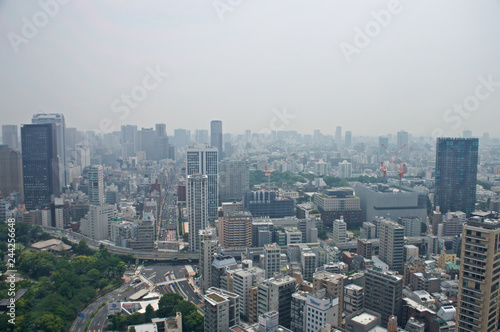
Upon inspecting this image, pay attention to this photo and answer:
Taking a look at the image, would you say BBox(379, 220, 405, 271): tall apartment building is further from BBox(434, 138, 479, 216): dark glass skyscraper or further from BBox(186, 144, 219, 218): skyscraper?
BBox(186, 144, 219, 218): skyscraper

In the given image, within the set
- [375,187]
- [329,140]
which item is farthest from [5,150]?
[329,140]

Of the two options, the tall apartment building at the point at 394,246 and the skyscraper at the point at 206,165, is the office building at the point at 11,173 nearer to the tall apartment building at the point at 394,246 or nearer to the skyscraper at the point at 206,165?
the skyscraper at the point at 206,165

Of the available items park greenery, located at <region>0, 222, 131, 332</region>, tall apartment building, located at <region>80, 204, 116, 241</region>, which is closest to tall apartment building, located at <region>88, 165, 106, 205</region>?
tall apartment building, located at <region>80, 204, 116, 241</region>

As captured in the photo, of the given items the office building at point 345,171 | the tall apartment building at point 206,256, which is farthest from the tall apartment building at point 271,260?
the office building at point 345,171

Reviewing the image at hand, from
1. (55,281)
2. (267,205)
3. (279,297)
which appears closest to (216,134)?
(267,205)

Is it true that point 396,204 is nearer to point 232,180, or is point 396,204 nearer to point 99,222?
point 232,180
